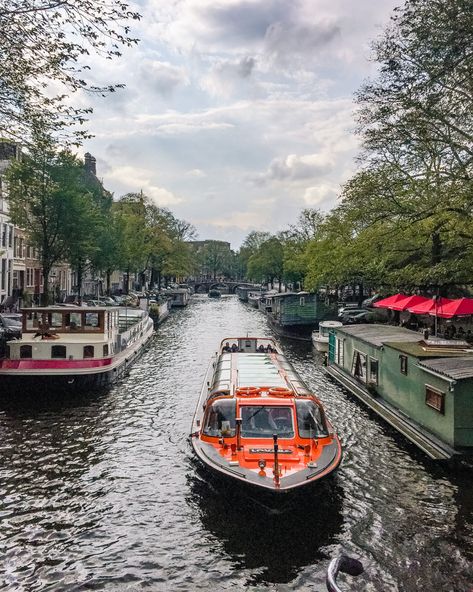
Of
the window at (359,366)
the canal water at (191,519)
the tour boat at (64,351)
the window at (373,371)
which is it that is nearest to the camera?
the canal water at (191,519)

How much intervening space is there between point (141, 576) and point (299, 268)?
63671 millimetres

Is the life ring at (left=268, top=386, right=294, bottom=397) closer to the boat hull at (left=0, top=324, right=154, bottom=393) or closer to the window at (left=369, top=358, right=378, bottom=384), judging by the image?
the window at (left=369, top=358, right=378, bottom=384)

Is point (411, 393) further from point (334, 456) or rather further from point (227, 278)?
point (227, 278)

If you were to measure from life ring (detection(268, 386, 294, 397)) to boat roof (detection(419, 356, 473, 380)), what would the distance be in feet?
15.0

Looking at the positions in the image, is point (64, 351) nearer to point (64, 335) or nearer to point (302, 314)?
point (64, 335)

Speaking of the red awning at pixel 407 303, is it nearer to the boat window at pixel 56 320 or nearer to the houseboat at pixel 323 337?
the houseboat at pixel 323 337

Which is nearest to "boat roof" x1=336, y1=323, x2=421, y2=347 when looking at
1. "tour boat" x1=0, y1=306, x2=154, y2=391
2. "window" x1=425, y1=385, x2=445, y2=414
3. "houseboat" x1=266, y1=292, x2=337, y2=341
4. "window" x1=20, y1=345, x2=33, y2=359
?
"window" x1=425, y1=385, x2=445, y2=414

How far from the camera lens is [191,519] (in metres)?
13.0

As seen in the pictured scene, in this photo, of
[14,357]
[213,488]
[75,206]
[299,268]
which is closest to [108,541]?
[213,488]

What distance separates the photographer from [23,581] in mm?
10312

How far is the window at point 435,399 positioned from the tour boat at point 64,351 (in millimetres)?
14420

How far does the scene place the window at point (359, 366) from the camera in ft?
86.5

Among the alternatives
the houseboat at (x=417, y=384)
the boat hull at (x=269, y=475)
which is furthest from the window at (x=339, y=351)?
the boat hull at (x=269, y=475)

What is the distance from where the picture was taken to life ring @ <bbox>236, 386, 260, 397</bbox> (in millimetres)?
15594
